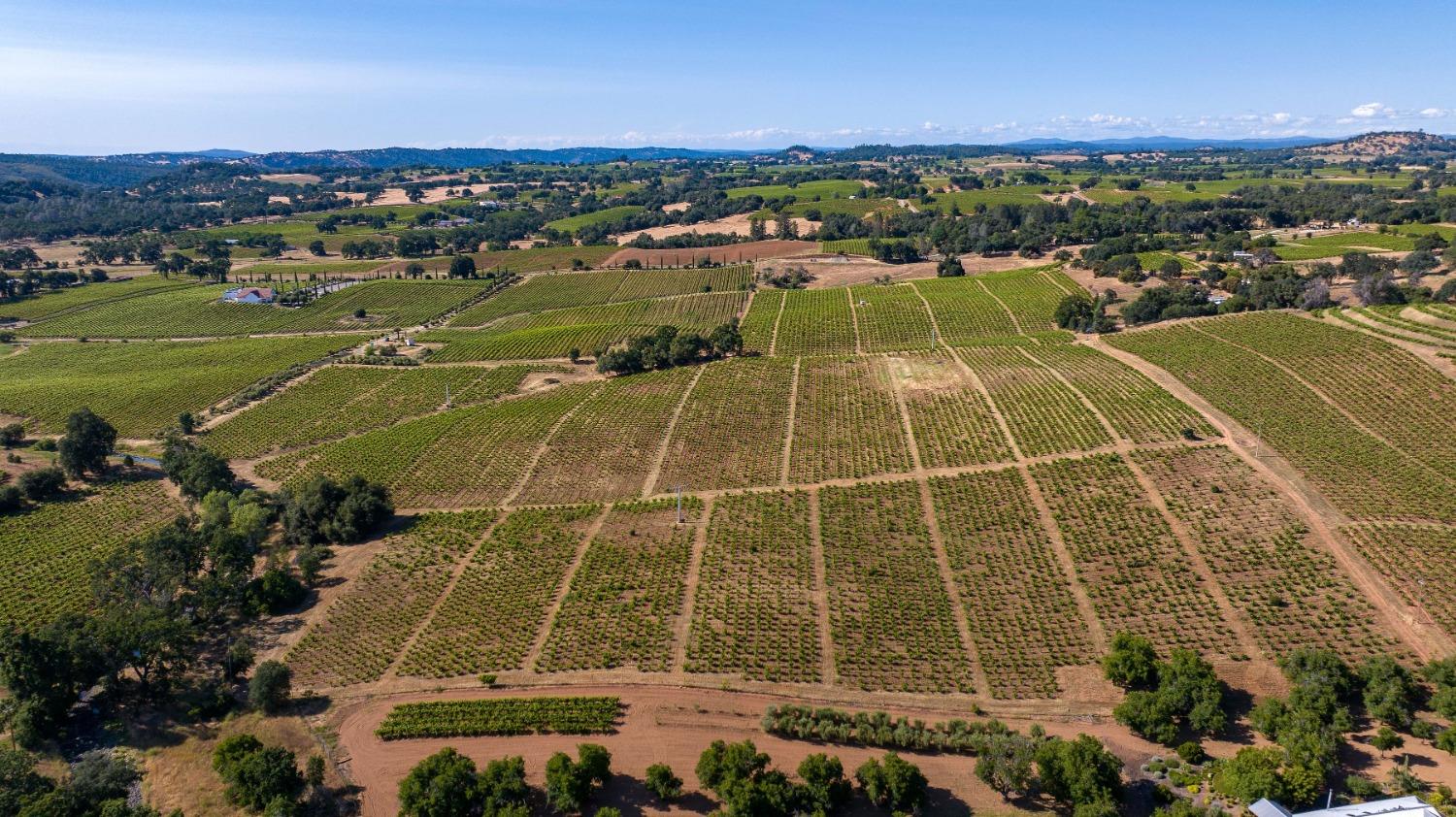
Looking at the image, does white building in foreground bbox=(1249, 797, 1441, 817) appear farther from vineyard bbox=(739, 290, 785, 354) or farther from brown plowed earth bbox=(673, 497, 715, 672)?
vineyard bbox=(739, 290, 785, 354)

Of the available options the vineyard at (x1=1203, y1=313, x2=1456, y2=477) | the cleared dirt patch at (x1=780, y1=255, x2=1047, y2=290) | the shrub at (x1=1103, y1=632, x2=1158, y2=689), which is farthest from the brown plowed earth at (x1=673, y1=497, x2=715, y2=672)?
the cleared dirt patch at (x1=780, y1=255, x2=1047, y2=290)

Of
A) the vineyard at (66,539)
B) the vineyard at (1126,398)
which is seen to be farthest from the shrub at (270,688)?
the vineyard at (1126,398)

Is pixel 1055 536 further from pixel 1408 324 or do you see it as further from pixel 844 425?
pixel 1408 324

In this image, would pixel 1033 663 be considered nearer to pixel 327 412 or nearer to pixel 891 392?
pixel 891 392

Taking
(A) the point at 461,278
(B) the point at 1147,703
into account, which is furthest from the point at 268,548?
(A) the point at 461,278

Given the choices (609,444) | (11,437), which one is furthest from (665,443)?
(11,437)

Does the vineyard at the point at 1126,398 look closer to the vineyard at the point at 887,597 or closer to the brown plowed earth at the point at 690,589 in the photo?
the vineyard at the point at 887,597

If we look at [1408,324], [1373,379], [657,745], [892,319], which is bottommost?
[657,745]
